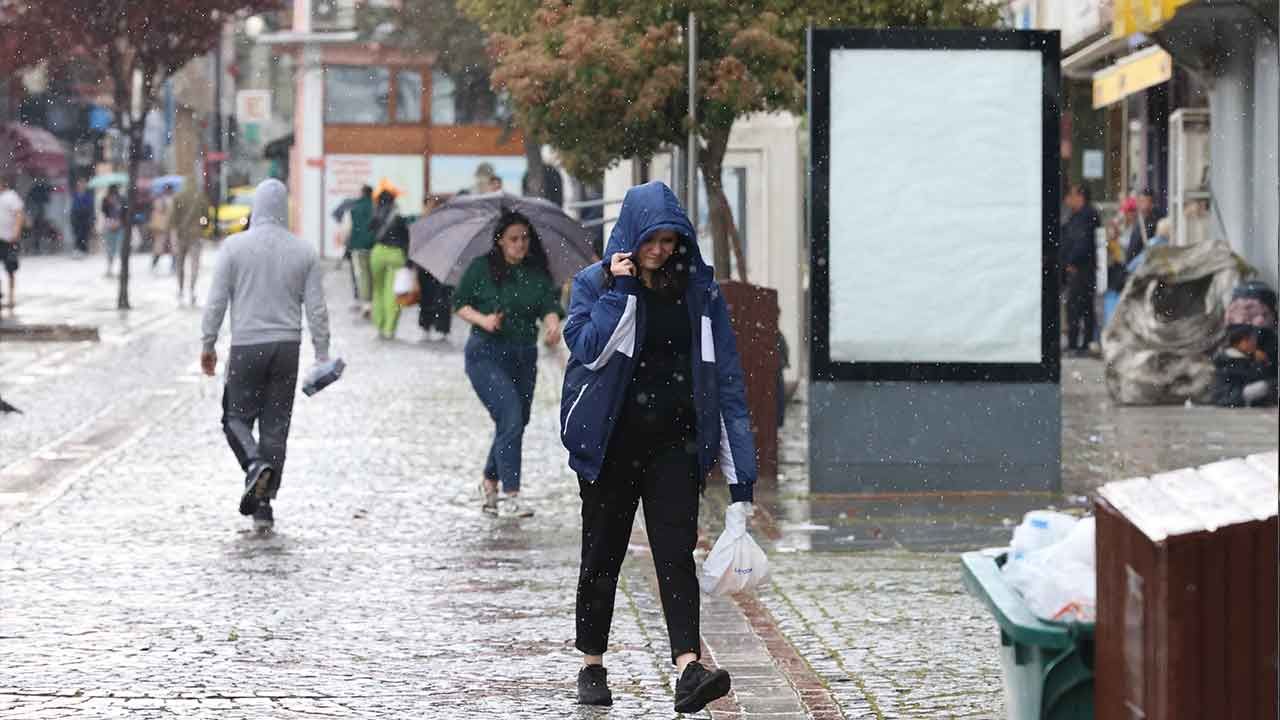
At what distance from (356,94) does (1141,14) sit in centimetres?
4097

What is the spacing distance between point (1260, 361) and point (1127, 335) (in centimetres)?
126

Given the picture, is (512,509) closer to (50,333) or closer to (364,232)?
(50,333)

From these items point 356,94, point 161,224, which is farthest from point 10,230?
point 356,94

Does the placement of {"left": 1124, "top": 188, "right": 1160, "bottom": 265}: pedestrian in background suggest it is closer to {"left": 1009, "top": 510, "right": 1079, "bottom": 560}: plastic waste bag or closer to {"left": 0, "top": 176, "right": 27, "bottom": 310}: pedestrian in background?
{"left": 0, "top": 176, "right": 27, "bottom": 310}: pedestrian in background

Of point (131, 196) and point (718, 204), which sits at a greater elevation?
point (131, 196)

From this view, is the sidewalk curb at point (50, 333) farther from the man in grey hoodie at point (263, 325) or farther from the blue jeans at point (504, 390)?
the blue jeans at point (504, 390)

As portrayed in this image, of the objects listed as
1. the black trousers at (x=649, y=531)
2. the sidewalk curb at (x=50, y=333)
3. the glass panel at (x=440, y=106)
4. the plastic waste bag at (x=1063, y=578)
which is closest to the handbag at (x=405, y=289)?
the sidewalk curb at (x=50, y=333)

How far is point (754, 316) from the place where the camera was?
1337cm

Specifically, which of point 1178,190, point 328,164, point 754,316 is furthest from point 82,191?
point 754,316

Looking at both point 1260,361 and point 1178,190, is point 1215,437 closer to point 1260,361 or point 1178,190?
point 1260,361

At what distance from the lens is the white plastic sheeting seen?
12.9m

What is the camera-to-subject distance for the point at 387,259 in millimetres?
28609

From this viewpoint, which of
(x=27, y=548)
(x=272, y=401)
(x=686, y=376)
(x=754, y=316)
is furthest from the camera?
(x=754, y=316)

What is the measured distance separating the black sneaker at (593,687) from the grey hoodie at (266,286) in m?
4.98
